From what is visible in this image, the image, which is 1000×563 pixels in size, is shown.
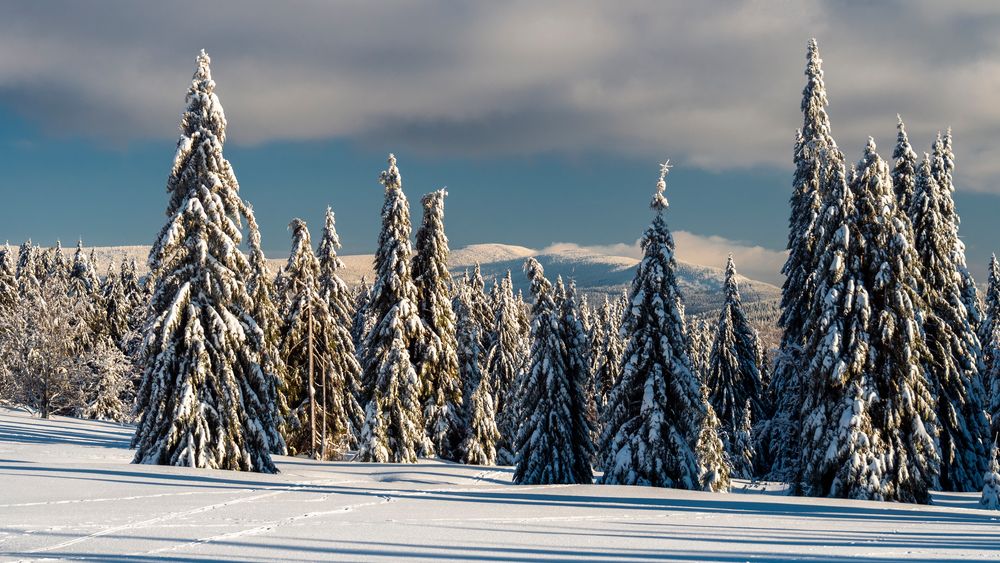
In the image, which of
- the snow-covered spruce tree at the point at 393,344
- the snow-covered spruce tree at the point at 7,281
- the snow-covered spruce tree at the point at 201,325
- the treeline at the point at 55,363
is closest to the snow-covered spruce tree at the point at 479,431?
the snow-covered spruce tree at the point at 393,344

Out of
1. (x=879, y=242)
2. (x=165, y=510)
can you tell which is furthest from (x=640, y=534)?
(x=879, y=242)

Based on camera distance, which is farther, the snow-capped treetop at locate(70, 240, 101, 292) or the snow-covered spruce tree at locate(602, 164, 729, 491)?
the snow-capped treetop at locate(70, 240, 101, 292)

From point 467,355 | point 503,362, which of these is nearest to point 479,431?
point 467,355

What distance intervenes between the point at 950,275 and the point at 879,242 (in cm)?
1090

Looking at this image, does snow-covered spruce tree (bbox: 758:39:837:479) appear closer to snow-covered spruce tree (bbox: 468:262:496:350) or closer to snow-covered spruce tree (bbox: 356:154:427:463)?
snow-covered spruce tree (bbox: 356:154:427:463)

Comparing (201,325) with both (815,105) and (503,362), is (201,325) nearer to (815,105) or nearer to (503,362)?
(815,105)

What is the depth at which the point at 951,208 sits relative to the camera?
35094 millimetres

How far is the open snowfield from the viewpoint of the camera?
9.11 metres

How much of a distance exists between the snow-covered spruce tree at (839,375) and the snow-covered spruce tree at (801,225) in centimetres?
516

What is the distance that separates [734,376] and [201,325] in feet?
130

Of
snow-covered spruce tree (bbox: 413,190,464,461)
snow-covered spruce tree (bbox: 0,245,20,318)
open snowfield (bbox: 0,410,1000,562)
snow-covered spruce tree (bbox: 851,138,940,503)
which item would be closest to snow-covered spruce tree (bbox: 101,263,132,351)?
snow-covered spruce tree (bbox: 0,245,20,318)

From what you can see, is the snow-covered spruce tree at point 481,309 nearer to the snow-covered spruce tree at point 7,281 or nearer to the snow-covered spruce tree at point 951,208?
the snow-covered spruce tree at point 951,208

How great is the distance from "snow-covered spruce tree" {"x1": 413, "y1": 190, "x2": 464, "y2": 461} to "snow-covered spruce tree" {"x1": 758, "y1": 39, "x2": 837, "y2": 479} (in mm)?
16888

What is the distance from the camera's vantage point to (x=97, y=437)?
3488 cm
